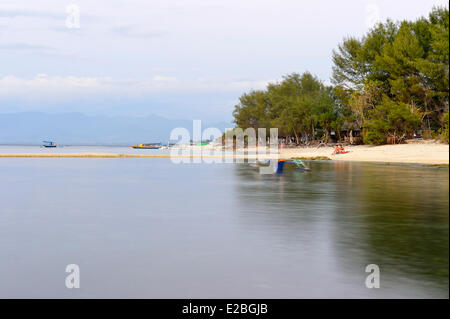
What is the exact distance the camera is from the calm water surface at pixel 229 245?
9805 mm

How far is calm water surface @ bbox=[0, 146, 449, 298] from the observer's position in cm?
980

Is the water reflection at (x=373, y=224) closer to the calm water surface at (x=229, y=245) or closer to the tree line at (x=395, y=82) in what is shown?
the calm water surface at (x=229, y=245)

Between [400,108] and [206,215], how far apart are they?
174ft

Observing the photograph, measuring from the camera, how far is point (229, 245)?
45.0 ft

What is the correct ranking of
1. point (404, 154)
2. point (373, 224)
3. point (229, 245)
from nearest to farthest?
1. point (229, 245)
2. point (373, 224)
3. point (404, 154)

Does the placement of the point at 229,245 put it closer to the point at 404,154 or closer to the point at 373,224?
the point at 373,224

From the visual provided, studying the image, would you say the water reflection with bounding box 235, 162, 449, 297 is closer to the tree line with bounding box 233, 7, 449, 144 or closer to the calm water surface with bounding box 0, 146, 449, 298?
the calm water surface with bounding box 0, 146, 449, 298

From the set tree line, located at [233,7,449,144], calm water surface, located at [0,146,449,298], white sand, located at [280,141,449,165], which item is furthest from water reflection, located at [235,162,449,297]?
tree line, located at [233,7,449,144]

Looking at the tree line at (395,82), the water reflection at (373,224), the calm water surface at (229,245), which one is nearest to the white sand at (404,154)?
the tree line at (395,82)

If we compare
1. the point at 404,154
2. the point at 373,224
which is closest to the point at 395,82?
the point at 404,154

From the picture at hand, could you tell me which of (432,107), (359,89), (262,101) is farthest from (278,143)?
(432,107)

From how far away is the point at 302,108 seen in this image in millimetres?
102938

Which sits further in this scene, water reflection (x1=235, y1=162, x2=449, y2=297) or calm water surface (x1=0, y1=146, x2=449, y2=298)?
water reflection (x1=235, y1=162, x2=449, y2=297)
